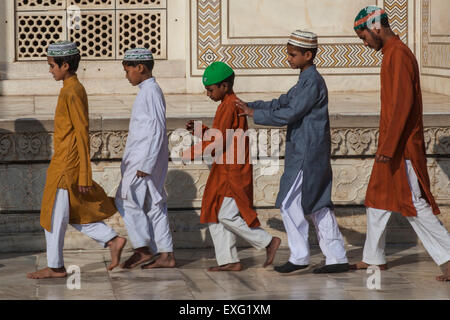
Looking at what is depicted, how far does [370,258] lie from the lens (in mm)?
5645

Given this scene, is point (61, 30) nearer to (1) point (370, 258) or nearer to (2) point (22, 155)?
(2) point (22, 155)

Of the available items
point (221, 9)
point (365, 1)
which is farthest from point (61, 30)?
point (365, 1)

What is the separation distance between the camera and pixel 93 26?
9523 mm

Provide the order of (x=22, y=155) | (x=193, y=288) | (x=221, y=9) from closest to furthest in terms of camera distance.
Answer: (x=193, y=288) < (x=22, y=155) < (x=221, y=9)

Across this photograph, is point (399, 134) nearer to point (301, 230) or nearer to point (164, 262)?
point (301, 230)

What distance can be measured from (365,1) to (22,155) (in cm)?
422

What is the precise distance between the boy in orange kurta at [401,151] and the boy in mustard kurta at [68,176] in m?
1.57

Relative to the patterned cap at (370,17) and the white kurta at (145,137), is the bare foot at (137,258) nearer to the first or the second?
the white kurta at (145,137)

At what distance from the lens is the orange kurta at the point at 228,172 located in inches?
219

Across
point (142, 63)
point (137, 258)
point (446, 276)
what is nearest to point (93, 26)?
point (142, 63)

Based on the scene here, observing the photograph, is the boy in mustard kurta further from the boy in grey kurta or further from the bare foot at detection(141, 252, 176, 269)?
the boy in grey kurta

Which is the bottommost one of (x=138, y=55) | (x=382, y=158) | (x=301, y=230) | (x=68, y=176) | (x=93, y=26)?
(x=301, y=230)

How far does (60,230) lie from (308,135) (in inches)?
58.0

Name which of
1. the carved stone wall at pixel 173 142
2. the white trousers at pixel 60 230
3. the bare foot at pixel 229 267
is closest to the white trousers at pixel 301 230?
the bare foot at pixel 229 267
